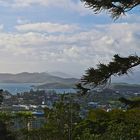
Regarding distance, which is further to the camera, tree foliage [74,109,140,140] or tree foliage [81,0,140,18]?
tree foliage [74,109,140,140]

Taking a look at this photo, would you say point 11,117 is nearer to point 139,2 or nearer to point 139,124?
point 139,124

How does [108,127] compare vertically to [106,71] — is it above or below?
below

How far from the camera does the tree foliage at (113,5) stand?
7684 millimetres

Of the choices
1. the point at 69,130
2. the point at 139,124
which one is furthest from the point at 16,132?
the point at 139,124

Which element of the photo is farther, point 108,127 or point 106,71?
point 108,127

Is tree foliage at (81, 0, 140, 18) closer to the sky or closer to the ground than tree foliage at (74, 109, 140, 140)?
closer to the sky

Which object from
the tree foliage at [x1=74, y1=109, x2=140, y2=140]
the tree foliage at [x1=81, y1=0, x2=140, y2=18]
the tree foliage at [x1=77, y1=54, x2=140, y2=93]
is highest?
the tree foliage at [x1=81, y1=0, x2=140, y2=18]

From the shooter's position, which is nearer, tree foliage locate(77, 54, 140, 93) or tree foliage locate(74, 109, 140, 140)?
tree foliage locate(77, 54, 140, 93)

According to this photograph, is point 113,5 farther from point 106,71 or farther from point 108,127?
point 108,127

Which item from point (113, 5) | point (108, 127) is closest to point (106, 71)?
point (113, 5)

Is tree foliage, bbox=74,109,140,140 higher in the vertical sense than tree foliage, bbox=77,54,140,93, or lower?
lower

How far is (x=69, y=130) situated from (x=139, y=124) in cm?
236

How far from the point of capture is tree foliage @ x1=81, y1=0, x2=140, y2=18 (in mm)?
7684

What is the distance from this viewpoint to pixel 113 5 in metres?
7.86
